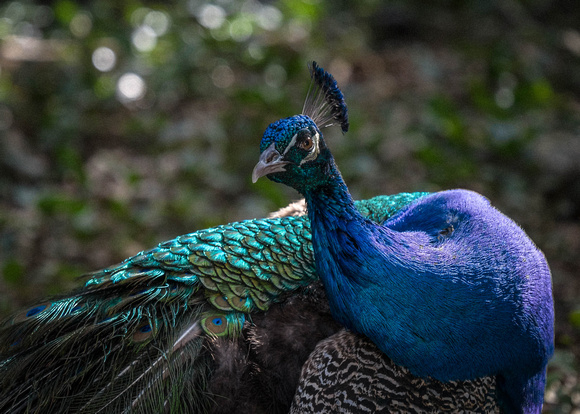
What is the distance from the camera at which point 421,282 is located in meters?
1.65

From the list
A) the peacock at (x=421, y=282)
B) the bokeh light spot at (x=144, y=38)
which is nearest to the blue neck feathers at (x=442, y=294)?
the peacock at (x=421, y=282)

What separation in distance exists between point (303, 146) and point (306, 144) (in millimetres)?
13

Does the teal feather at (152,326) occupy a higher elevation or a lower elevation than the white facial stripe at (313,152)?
lower

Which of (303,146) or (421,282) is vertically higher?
(303,146)

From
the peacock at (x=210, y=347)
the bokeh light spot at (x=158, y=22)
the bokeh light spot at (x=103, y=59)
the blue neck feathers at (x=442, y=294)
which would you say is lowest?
the peacock at (x=210, y=347)

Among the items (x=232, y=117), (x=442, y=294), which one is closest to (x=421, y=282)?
(x=442, y=294)

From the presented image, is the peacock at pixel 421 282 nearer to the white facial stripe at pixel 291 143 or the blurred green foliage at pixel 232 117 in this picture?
the white facial stripe at pixel 291 143

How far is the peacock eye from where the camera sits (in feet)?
5.40

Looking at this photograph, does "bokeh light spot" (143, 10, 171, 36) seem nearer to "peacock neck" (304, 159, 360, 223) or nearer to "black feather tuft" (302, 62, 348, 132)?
"black feather tuft" (302, 62, 348, 132)

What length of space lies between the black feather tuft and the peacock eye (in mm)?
202

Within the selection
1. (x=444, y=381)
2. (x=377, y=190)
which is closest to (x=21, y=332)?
(x=444, y=381)

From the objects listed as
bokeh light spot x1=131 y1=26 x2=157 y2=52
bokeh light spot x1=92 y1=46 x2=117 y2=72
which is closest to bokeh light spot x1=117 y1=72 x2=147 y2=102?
bokeh light spot x1=92 y1=46 x2=117 y2=72

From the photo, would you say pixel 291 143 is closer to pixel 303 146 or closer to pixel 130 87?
pixel 303 146

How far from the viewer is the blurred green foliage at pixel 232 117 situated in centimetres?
356
